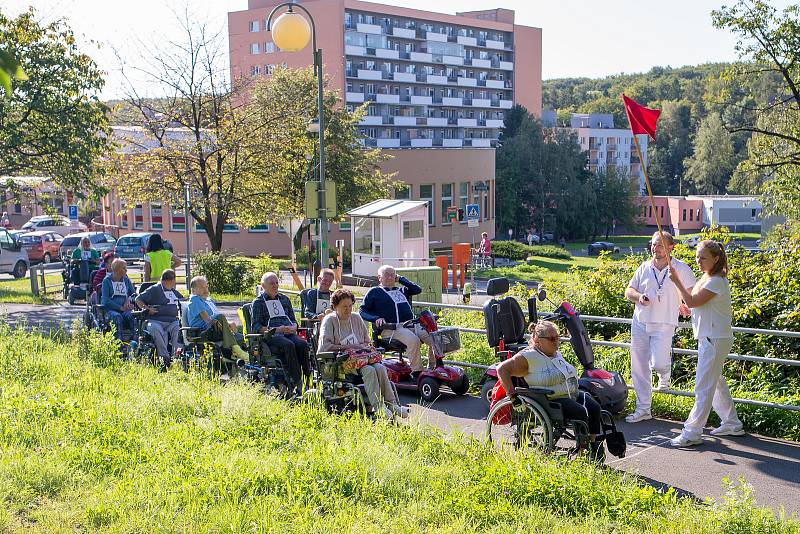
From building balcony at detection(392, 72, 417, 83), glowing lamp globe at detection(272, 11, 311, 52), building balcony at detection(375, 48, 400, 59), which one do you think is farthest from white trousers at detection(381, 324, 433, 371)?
building balcony at detection(392, 72, 417, 83)

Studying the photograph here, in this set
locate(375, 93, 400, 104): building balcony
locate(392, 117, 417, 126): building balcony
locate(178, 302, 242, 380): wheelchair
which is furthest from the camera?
locate(392, 117, 417, 126): building balcony

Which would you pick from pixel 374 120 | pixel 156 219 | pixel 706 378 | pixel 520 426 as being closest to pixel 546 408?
pixel 520 426

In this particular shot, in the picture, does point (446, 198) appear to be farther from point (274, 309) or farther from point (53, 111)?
point (274, 309)

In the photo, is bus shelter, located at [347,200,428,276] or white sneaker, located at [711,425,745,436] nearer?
white sneaker, located at [711,425,745,436]

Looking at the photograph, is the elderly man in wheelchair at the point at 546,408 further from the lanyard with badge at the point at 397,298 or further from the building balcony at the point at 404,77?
the building balcony at the point at 404,77

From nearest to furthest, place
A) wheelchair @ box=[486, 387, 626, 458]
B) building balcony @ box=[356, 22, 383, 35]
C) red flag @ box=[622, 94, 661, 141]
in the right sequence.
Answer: wheelchair @ box=[486, 387, 626, 458] < red flag @ box=[622, 94, 661, 141] < building balcony @ box=[356, 22, 383, 35]

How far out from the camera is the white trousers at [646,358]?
9047mm

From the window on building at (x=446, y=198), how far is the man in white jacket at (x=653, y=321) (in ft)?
164

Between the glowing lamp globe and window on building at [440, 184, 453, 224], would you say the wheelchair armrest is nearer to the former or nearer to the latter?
the glowing lamp globe

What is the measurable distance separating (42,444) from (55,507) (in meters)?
1.62

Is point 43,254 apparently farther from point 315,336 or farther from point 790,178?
point 315,336

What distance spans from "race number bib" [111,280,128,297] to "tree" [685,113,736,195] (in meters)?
105

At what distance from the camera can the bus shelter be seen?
3603cm

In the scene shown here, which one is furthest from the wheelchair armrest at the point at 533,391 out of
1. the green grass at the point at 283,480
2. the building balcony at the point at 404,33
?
the building balcony at the point at 404,33
